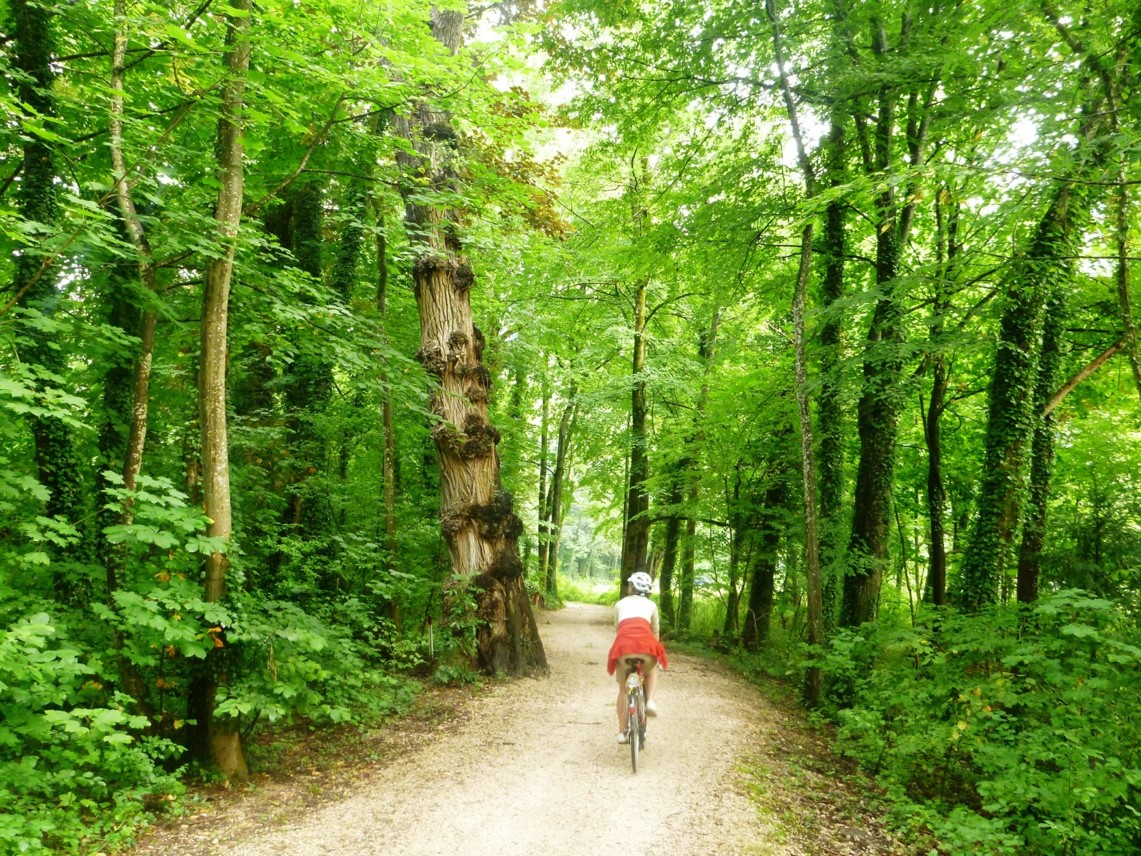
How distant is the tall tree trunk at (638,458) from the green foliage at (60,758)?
11.5 meters

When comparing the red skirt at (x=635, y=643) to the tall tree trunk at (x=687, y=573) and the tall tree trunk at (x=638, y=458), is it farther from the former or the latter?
the tall tree trunk at (x=687, y=573)

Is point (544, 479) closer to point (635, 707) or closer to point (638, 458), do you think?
point (638, 458)

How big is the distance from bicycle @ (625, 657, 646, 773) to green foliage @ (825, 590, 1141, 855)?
7.47 feet

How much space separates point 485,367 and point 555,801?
19.5 ft

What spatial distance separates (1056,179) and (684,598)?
13756 mm

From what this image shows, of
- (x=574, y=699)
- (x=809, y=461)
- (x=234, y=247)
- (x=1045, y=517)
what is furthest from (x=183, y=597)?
(x=1045, y=517)

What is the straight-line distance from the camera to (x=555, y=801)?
195 inches

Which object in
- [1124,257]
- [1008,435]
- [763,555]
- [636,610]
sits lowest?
[636,610]

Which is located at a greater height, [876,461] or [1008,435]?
[1008,435]

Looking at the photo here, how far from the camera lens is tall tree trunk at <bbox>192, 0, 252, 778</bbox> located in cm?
Answer: 505

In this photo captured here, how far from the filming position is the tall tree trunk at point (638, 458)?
15.5 meters

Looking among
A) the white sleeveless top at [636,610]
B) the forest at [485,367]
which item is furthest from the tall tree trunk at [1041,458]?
the white sleeveless top at [636,610]

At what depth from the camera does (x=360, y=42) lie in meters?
5.96

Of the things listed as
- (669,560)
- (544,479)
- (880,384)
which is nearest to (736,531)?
(669,560)
